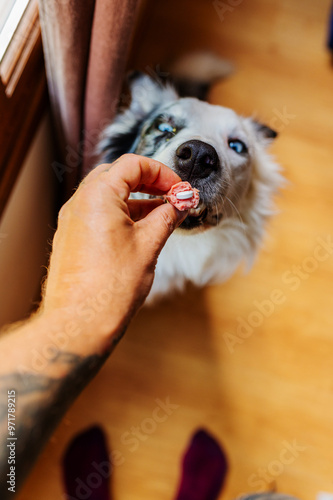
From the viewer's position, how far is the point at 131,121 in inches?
54.8

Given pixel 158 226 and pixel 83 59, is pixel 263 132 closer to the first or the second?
pixel 83 59

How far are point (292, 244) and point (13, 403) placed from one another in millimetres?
1568

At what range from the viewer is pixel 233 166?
1.21 metres

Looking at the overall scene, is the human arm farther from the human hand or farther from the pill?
the pill

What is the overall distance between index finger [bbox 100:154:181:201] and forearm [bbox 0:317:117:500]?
0.25m

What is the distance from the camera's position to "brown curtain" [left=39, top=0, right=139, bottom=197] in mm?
932

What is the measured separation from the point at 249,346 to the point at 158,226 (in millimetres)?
1169

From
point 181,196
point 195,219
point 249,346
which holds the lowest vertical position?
point 249,346

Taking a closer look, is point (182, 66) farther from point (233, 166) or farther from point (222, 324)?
point (222, 324)

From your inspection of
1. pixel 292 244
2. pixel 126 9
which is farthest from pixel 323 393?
pixel 126 9

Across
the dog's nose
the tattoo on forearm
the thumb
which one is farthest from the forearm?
the dog's nose

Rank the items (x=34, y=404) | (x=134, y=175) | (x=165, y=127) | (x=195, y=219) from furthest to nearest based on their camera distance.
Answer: (x=165, y=127), (x=195, y=219), (x=134, y=175), (x=34, y=404)

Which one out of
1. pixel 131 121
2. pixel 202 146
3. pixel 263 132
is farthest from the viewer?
pixel 263 132

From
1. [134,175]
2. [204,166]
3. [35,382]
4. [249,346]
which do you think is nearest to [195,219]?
[204,166]
